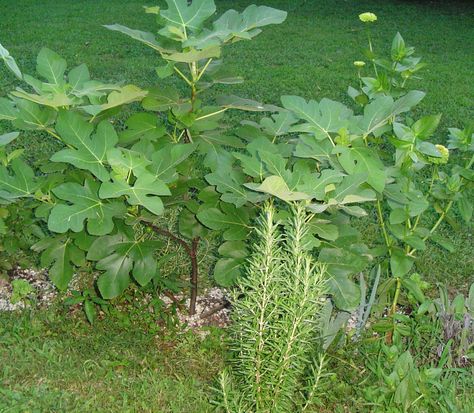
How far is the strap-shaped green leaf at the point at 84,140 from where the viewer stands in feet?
7.70

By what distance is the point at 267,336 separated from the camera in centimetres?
204

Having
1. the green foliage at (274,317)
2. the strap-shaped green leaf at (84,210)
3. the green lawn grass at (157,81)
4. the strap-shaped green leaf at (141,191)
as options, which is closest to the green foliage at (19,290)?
the green lawn grass at (157,81)

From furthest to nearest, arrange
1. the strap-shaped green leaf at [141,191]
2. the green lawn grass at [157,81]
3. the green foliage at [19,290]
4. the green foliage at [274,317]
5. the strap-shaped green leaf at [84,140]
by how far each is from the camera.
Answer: the green foliage at [19,290] < the green lawn grass at [157,81] < the strap-shaped green leaf at [84,140] < the strap-shaped green leaf at [141,191] < the green foliage at [274,317]

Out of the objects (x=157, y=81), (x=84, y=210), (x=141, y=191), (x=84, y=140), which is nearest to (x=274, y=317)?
(x=141, y=191)

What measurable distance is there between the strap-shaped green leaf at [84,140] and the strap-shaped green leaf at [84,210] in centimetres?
8

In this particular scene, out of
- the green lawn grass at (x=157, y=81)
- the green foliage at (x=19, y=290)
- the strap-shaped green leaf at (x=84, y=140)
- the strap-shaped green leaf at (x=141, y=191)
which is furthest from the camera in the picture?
the green foliage at (x=19, y=290)

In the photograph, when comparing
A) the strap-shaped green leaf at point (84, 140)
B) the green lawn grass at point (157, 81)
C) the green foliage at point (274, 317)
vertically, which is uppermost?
the strap-shaped green leaf at point (84, 140)

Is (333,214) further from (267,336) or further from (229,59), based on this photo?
(229,59)

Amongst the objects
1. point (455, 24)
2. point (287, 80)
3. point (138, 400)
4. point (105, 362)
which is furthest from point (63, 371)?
point (455, 24)

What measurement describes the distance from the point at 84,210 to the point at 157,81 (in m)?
5.14

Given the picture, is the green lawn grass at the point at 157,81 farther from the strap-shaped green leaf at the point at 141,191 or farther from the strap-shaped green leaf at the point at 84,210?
the strap-shaped green leaf at the point at 141,191

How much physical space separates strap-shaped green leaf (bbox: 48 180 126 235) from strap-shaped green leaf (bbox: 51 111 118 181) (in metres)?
0.08

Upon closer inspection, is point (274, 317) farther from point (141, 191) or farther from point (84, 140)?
point (84, 140)

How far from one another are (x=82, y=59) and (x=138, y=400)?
21.7ft
